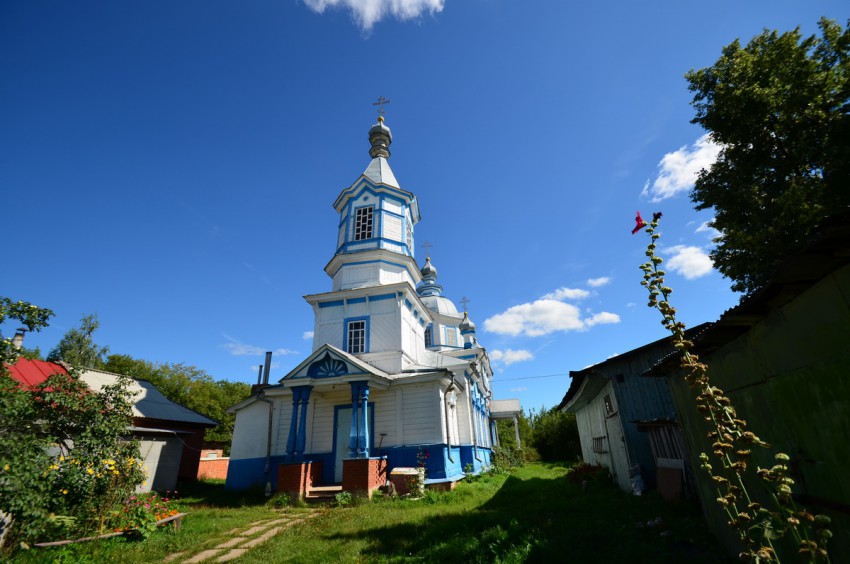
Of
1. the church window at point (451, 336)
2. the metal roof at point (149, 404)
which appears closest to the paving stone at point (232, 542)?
the metal roof at point (149, 404)

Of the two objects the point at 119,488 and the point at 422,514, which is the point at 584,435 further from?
the point at 119,488

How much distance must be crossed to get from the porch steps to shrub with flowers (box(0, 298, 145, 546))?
539cm

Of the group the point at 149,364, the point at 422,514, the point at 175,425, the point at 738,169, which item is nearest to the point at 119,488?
the point at 422,514

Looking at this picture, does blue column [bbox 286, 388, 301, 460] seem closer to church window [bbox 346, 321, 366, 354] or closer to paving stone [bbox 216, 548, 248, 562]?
church window [bbox 346, 321, 366, 354]

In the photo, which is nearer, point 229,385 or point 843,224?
point 843,224

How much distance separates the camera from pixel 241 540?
7566mm

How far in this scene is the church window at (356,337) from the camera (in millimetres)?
16734

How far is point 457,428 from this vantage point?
57.8 ft

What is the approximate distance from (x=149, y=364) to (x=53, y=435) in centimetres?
3715

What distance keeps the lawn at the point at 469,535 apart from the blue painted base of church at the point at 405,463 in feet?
10.9

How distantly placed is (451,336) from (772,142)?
2367 centimetres

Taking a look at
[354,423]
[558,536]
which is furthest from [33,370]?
[558,536]

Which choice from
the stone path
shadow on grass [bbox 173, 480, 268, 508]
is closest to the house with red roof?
shadow on grass [bbox 173, 480, 268, 508]

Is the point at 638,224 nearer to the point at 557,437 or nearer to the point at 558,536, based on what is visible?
the point at 558,536
